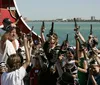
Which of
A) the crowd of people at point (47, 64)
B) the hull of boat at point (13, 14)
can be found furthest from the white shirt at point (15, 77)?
the hull of boat at point (13, 14)

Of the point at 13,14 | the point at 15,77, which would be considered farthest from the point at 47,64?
the point at 13,14

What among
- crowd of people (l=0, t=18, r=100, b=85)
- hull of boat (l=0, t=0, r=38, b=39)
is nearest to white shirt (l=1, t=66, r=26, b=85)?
crowd of people (l=0, t=18, r=100, b=85)

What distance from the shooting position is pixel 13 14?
13.9 metres

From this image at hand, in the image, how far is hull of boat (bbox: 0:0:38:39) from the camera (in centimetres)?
1353

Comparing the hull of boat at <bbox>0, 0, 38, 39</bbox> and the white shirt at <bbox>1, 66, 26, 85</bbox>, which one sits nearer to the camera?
the white shirt at <bbox>1, 66, 26, 85</bbox>

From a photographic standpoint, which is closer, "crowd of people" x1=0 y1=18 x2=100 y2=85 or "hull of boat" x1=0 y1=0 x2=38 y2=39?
"crowd of people" x1=0 y1=18 x2=100 y2=85

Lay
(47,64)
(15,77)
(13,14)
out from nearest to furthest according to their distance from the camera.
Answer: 1. (15,77)
2. (47,64)
3. (13,14)

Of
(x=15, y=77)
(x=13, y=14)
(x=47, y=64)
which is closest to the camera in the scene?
(x=15, y=77)

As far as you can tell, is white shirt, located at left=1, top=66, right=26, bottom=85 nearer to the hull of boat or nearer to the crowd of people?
the crowd of people

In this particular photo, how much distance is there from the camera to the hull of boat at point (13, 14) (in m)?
13.5

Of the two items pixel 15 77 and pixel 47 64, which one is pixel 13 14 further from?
pixel 15 77

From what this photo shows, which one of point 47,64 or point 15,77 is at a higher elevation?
point 15,77

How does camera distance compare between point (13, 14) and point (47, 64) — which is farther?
point (13, 14)

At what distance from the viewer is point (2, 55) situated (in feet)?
20.1
